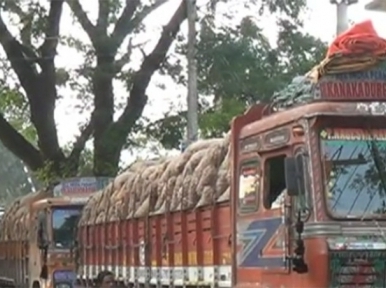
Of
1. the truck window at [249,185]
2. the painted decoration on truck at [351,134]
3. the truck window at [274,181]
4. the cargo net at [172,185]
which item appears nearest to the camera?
the painted decoration on truck at [351,134]

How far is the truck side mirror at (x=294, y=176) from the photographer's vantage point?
862 cm

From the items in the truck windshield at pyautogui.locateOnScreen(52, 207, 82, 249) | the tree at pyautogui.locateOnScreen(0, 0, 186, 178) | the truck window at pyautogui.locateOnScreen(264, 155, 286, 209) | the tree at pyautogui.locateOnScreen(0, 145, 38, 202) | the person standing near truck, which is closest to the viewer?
the truck window at pyautogui.locateOnScreen(264, 155, 286, 209)

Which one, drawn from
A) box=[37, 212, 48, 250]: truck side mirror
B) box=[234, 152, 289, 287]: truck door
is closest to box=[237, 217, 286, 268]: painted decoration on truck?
box=[234, 152, 289, 287]: truck door

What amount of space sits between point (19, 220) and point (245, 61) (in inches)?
237

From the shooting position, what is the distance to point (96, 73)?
91.1ft

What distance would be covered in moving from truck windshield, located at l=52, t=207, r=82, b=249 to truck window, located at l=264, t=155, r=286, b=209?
10265mm

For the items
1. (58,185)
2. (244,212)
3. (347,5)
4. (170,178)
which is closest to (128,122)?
(58,185)

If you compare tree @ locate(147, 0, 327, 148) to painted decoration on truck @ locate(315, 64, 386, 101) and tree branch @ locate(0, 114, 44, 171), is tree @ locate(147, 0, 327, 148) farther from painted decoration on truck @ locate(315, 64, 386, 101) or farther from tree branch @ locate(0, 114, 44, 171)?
painted decoration on truck @ locate(315, 64, 386, 101)

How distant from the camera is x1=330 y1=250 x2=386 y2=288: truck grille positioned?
8.50 meters

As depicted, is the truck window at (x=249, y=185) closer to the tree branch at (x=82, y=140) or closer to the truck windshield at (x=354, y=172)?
the truck windshield at (x=354, y=172)

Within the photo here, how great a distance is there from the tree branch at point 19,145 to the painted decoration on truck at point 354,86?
826 inches

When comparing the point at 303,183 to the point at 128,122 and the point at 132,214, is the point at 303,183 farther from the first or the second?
the point at 128,122

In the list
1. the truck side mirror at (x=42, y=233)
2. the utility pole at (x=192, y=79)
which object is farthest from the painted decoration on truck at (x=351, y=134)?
the truck side mirror at (x=42, y=233)

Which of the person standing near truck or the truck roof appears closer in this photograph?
the truck roof
